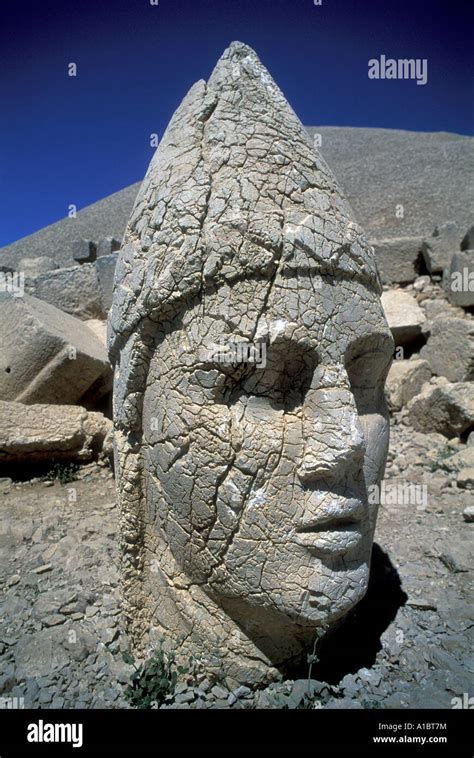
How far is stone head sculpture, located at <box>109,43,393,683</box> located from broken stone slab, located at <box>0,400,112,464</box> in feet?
7.68

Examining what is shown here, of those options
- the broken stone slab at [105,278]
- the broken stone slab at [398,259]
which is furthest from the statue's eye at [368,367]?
the broken stone slab at [398,259]

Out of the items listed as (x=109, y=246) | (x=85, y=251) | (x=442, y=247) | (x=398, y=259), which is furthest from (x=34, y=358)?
(x=442, y=247)

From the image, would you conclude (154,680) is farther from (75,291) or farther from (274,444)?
(75,291)

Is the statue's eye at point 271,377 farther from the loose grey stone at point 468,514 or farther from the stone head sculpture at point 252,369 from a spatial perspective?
the loose grey stone at point 468,514

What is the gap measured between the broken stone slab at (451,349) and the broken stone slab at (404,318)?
0.26 metres

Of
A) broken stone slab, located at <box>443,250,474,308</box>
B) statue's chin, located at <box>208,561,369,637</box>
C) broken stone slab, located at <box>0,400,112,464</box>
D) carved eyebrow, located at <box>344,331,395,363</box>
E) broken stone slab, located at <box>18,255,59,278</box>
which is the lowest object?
statue's chin, located at <box>208,561,369,637</box>

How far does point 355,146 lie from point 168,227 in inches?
919

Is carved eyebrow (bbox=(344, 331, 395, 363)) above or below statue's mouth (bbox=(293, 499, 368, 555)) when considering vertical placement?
above

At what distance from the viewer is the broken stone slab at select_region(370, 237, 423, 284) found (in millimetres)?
6992

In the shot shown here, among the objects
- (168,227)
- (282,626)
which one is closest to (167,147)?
(168,227)

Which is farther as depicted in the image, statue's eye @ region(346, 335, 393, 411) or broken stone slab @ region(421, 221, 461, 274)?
broken stone slab @ region(421, 221, 461, 274)

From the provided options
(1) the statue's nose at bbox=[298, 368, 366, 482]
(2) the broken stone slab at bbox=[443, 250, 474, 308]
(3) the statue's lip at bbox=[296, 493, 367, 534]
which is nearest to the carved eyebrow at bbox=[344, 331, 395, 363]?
(1) the statue's nose at bbox=[298, 368, 366, 482]

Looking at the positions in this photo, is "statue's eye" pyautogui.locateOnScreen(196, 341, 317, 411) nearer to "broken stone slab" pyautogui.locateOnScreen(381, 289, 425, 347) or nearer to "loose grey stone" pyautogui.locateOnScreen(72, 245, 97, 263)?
"broken stone slab" pyautogui.locateOnScreen(381, 289, 425, 347)

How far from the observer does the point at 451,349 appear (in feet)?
17.4
